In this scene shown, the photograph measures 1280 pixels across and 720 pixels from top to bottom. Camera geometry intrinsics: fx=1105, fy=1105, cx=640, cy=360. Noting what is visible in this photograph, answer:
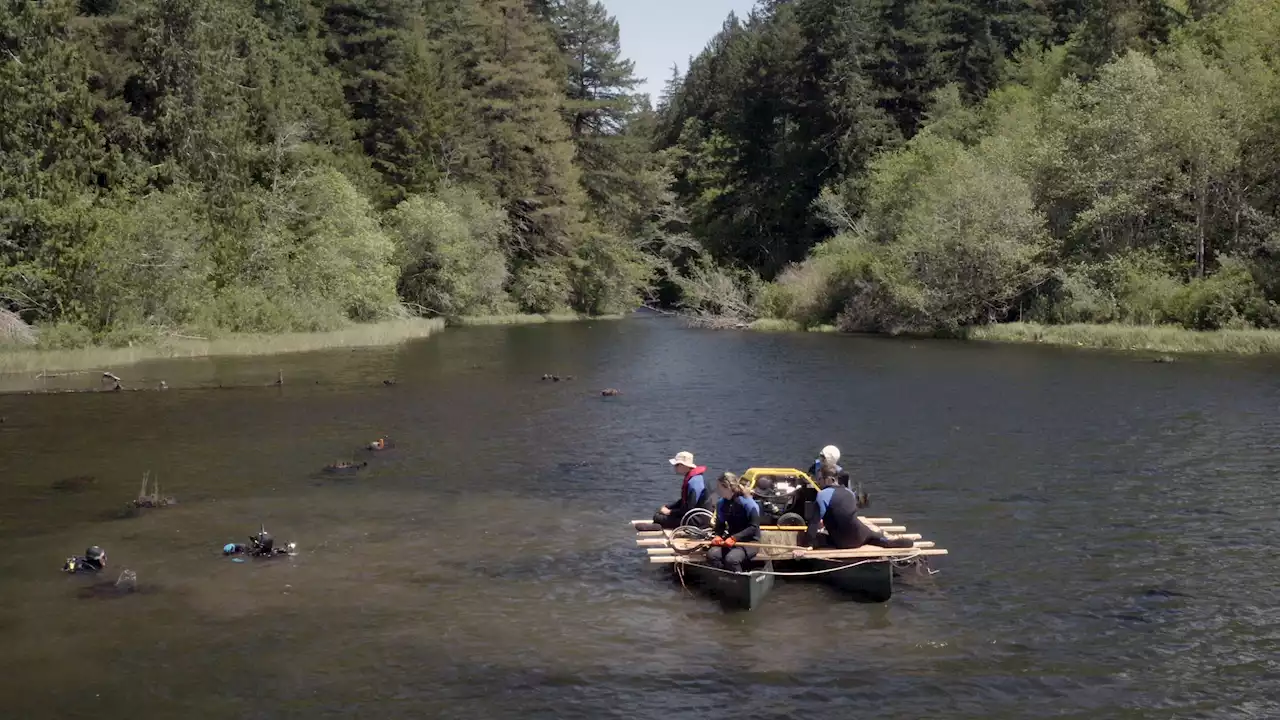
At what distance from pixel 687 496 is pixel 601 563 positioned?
1974 mm

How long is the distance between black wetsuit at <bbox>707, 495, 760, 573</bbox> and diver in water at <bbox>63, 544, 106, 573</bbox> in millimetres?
10437

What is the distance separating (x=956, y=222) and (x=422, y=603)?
172 feet

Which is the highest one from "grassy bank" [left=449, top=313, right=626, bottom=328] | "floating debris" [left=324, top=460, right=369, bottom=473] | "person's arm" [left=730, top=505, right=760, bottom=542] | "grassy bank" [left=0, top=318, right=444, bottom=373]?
"grassy bank" [left=449, top=313, right=626, bottom=328]

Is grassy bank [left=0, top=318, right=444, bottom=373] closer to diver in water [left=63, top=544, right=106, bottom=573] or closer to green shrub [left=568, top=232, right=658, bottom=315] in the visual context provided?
green shrub [left=568, top=232, right=658, bottom=315]

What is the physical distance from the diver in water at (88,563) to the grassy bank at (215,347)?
27502 millimetres

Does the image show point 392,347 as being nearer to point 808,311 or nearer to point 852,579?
point 808,311

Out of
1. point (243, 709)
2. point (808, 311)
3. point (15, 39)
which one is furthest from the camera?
point (808, 311)

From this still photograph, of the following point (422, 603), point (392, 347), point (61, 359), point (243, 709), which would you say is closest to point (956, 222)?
point (392, 347)

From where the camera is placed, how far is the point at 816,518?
18.6 meters

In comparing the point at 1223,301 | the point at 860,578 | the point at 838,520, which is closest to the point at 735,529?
the point at 838,520

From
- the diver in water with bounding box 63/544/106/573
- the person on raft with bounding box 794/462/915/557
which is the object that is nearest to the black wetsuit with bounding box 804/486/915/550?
the person on raft with bounding box 794/462/915/557

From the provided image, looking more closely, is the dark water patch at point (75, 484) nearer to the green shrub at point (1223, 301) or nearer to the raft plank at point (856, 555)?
the raft plank at point (856, 555)

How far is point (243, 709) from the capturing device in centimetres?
1377

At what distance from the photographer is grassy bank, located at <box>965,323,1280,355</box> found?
51.4 meters
